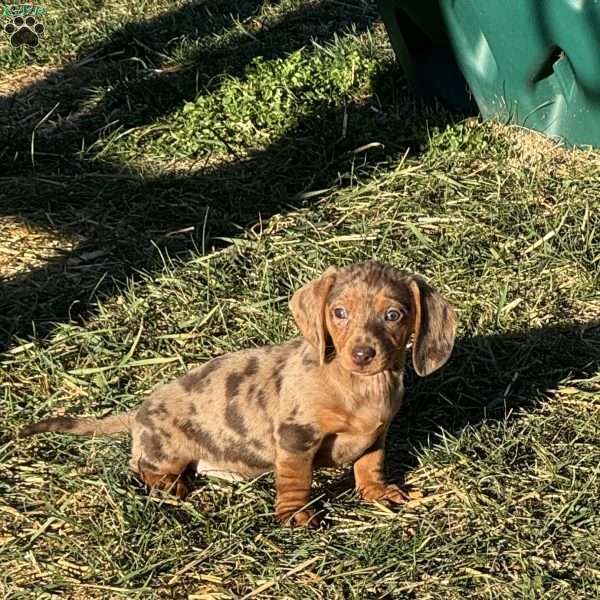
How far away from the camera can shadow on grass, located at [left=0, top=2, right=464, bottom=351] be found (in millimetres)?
6383

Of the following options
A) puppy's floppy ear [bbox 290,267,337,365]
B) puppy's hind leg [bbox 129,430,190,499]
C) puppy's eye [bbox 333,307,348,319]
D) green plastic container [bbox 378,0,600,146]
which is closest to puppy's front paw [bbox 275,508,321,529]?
puppy's hind leg [bbox 129,430,190,499]

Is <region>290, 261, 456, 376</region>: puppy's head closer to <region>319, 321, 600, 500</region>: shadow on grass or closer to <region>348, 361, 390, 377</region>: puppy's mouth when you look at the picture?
<region>348, 361, 390, 377</region>: puppy's mouth

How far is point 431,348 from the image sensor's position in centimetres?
434

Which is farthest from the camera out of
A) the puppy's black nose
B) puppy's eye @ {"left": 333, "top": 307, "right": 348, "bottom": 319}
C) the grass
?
the grass

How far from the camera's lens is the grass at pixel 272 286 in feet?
14.4

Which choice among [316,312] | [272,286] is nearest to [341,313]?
[316,312]

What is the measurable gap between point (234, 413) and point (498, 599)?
45.7 inches

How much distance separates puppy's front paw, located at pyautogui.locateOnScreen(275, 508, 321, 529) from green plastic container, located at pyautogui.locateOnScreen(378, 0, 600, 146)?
3397 mm

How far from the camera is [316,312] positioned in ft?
14.0

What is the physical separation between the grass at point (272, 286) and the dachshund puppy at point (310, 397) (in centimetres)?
14

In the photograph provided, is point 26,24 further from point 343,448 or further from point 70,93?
point 343,448

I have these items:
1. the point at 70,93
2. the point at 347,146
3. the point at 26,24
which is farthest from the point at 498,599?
the point at 26,24

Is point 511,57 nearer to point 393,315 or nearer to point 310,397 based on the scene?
point 393,315

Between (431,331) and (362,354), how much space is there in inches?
13.4
